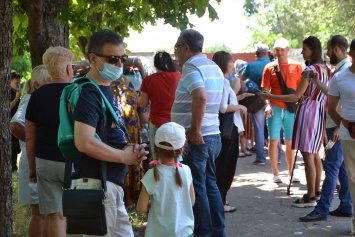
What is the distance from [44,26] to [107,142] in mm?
5040

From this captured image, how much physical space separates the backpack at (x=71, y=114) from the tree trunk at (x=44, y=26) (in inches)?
187

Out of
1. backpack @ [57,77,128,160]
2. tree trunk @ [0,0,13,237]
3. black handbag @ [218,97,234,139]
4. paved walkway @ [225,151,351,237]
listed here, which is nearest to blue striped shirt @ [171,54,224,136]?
black handbag @ [218,97,234,139]

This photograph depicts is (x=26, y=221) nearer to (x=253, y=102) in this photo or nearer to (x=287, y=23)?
(x=253, y=102)

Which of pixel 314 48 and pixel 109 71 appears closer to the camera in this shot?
pixel 109 71

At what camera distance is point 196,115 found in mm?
7078

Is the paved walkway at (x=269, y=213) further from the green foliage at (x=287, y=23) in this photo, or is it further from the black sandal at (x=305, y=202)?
the green foliage at (x=287, y=23)

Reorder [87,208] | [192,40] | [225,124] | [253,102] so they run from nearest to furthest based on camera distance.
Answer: [87,208] < [192,40] < [225,124] < [253,102]

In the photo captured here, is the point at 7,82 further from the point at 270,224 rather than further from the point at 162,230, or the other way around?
the point at 270,224

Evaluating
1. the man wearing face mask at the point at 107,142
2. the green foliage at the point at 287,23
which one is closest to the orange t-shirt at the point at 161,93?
the man wearing face mask at the point at 107,142

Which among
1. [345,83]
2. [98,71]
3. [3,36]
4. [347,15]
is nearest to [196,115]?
[345,83]

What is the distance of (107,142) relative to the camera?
4848 mm

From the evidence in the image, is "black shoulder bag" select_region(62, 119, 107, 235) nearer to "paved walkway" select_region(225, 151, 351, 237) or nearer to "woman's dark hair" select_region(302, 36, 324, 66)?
"paved walkway" select_region(225, 151, 351, 237)

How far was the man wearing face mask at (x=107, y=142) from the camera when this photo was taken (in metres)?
4.66

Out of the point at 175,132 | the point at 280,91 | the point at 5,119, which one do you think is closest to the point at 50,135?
the point at 5,119
